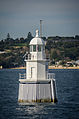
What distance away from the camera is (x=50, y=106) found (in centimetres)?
5412

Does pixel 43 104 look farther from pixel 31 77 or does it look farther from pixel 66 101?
pixel 66 101

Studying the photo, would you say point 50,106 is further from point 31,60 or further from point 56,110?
point 31,60

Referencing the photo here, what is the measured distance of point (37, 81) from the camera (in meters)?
54.2

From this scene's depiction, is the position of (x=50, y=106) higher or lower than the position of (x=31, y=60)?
lower

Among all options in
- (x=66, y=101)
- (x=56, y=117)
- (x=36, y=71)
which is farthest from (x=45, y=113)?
(x=66, y=101)

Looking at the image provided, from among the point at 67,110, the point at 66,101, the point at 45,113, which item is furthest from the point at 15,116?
the point at 66,101

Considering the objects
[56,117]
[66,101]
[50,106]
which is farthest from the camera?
[66,101]

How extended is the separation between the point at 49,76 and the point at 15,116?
6.46 m

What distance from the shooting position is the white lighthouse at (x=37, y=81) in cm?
5409

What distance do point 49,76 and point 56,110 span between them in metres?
3.72

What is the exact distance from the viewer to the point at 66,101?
61.6 m

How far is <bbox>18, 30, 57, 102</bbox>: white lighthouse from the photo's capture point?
54.1 m

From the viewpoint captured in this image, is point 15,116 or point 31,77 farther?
point 31,77

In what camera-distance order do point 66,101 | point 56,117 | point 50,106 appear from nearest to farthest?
point 56,117 < point 50,106 < point 66,101
